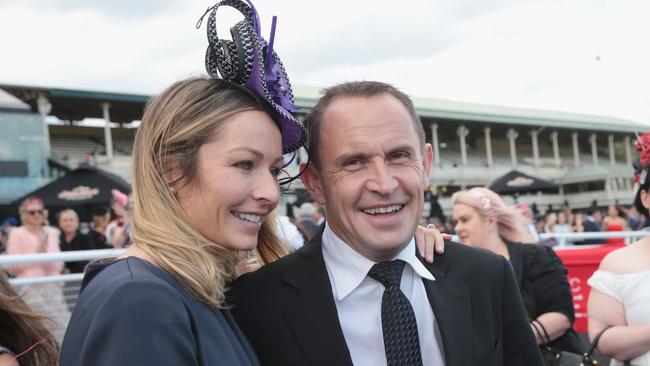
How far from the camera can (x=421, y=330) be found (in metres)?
1.96

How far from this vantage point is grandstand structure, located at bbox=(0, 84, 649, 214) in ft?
65.3

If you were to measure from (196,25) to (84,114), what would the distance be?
2837 centimetres

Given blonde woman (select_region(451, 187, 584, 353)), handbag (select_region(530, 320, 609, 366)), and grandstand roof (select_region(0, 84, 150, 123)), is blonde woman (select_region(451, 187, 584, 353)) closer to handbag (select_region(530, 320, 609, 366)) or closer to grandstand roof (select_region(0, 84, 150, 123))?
handbag (select_region(530, 320, 609, 366))

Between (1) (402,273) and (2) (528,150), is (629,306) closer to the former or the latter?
(1) (402,273)

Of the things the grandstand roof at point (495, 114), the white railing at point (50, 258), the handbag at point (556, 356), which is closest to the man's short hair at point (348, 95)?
the white railing at point (50, 258)

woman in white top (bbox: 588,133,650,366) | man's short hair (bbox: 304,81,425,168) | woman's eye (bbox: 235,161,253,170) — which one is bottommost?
woman in white top (bbox: 588,133,650,366)

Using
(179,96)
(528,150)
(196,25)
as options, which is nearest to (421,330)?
(179,96)

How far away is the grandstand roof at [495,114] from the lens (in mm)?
34594

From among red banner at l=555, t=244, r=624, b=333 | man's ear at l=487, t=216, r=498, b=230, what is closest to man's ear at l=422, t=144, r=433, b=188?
man's ear at l=487, t=216, r=498, b=230

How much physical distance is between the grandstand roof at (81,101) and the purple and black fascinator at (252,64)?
23.4m

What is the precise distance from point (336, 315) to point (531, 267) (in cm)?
232

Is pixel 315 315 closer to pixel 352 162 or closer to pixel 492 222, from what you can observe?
pixel 352 162

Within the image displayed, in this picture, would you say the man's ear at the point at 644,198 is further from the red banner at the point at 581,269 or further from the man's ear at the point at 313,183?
the red banner at the point at 581,269

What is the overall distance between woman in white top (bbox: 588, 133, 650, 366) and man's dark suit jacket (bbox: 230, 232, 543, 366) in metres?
1.07
